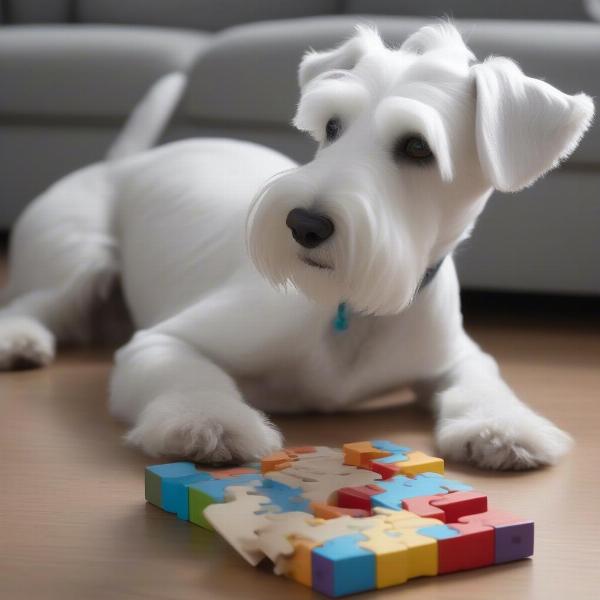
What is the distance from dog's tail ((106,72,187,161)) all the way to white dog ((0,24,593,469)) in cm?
47

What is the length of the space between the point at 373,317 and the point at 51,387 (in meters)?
0.75

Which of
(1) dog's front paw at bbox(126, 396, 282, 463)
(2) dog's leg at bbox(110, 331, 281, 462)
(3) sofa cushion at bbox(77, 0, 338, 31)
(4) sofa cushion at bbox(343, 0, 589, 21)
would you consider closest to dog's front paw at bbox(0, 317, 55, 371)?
(2) dog's leg at bbox(110, 331, 281, 462)

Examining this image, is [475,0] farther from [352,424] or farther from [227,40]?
[352,424]

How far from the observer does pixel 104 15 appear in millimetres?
4609

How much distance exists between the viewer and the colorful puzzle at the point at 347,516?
137 centimetres

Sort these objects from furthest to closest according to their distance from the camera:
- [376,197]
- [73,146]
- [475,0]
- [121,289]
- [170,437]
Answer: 1. [475,0]
2. [73,146]
3. [121,289]
4. [170,437]
5. [376,197]

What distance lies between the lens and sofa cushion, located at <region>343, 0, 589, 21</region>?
12.9 feet

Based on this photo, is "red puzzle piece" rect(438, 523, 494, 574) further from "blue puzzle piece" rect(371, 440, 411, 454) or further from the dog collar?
the dog collar

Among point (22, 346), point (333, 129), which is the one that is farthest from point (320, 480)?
point (22, 346)

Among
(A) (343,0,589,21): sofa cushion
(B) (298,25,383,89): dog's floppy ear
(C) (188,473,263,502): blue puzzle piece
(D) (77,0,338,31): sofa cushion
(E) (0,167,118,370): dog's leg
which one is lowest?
(C) (188,473,263,502): blue puzzle piece

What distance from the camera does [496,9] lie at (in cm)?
399

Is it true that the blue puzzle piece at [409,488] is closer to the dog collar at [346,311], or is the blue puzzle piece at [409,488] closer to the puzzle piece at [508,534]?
the puzzle piece at [508,534]

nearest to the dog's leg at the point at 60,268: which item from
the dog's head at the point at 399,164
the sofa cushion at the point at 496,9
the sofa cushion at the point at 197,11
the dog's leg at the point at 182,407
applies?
the dog's leg at the point at 182,407

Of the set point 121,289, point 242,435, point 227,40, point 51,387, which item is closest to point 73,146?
point 227,40
